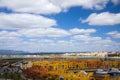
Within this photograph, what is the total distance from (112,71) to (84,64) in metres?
21.5

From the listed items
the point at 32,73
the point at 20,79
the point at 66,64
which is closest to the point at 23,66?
the point at 66,64

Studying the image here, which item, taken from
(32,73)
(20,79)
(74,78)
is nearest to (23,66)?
(32,73)

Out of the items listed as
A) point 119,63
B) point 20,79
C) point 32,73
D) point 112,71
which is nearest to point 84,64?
point 119,63

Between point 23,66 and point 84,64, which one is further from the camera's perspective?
point 84,64

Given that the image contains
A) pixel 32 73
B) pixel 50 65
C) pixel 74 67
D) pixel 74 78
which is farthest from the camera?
pixel 74 67

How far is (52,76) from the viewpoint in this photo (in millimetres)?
54406

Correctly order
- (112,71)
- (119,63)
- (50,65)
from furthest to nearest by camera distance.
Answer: (119,63) → (50,65) → (112,71)

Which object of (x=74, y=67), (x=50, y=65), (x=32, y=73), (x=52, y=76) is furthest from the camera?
(x=74, y=67)

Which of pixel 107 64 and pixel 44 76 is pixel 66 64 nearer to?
pixel 107 64

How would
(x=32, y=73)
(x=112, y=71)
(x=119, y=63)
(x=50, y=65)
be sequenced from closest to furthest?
(x=32, y=73) → (x=112, y=71) → (x=50, y=65) → (x=119, y=63)

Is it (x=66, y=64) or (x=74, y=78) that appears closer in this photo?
(x=74, y=78)

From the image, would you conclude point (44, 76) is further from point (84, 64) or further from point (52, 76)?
point (84, 64)

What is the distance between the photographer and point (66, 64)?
9144 centimetres

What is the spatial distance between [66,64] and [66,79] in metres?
45.0
